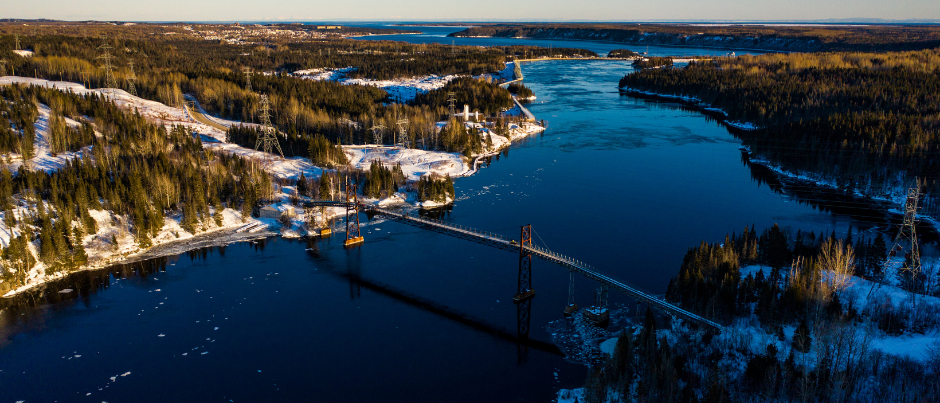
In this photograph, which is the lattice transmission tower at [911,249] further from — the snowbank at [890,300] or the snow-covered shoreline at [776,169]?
the snow-covered shoreline at [776,169]

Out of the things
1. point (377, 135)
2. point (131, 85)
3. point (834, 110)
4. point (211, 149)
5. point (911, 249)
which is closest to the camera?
point (911, 249)

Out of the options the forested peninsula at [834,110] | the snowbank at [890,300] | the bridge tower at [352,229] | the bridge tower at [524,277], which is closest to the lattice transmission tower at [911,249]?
the snowbank at [890,300]

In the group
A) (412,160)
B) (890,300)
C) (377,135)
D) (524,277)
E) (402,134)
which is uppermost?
(402,134)

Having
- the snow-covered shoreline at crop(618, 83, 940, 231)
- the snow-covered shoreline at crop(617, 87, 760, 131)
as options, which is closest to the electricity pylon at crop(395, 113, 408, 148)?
the snow-covered shoreline at crop(618, 83, 940, 231)

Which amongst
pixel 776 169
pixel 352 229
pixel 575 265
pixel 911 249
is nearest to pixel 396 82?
pixel 776 169

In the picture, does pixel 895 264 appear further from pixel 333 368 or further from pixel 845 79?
pixel 845 79

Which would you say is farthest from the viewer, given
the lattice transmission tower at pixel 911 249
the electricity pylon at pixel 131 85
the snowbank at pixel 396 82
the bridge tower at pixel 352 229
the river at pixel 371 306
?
the snowbank at pixel 396 82

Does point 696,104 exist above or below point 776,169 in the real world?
above

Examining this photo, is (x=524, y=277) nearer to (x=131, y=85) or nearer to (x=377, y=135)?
(x=377, y=135)
